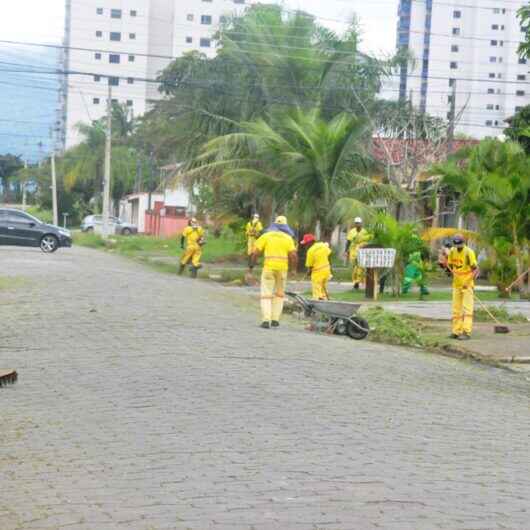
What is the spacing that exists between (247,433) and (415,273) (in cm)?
1927

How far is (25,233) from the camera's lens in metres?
44.6

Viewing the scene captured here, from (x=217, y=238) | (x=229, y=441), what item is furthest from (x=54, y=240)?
(x=229, y=441)

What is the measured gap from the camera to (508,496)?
794cm

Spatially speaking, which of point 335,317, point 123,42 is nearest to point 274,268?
point 335,317

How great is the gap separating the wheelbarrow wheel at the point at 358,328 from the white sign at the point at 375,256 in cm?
765

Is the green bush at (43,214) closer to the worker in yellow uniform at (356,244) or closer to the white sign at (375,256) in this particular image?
the worker in yellow uniform at (356,244)

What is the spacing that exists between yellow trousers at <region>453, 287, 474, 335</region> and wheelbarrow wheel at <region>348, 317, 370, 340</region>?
1600 millimetres

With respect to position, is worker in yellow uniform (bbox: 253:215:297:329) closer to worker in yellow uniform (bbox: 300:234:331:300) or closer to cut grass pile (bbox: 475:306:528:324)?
worker in yellow uniform (bbox: 300:234:331:300)

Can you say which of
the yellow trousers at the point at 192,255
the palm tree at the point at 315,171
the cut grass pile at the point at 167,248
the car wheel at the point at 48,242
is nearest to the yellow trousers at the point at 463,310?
the palm tree at the point at 315,171

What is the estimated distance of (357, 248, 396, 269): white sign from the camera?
89.9ft

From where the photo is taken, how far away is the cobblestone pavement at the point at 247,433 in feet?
23.9

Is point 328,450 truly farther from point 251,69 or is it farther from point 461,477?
point 251,69

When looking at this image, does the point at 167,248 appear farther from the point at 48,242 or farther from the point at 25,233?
the point at 25,233

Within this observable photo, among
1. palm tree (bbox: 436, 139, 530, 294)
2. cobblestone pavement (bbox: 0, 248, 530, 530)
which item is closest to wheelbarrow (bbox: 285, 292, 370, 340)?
cobblestone pavement (bbox: 0, 248, 530, 530)
